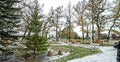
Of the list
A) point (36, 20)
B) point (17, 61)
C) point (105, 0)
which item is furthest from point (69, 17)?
point (17, 61)

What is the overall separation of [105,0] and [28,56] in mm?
26111

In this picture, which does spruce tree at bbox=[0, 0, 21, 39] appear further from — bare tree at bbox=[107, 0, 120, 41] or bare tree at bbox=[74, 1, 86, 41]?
bare tree at bbox=[74, 1, 86, 41]

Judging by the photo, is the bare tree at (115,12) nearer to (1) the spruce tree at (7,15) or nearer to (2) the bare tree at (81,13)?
(2) the bare tree at (81,13)

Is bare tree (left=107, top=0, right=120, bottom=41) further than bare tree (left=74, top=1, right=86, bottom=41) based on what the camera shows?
No

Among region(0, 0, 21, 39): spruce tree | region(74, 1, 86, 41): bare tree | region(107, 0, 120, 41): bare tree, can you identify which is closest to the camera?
region(0, 0, 21, 39): spruce tree

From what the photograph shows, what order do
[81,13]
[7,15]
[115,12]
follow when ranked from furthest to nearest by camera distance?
[81,13], [115,12], [7,15]

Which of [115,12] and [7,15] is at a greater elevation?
[115,12]

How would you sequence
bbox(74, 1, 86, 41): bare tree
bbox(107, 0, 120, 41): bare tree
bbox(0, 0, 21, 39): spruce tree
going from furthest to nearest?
bbox(74, 1, 86, 41): bare tree → bbox(107, 0, 120, 41): bare tree → bbox(0, 0, 21, 39): spruce tree

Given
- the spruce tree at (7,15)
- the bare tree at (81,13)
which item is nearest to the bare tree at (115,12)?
the bare tree at (81,13)

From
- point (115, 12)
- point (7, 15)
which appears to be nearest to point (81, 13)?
point (115, 12)

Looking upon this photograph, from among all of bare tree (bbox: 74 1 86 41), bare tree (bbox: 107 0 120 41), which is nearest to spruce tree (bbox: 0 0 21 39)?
bare tree (bbox: 107 0 120 41)

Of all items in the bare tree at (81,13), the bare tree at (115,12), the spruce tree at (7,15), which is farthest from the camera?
the bare tree at (81,13)

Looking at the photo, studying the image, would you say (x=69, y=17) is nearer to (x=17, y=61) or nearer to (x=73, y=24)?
(x=73, y=24)

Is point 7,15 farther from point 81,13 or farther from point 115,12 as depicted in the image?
point 81,13
